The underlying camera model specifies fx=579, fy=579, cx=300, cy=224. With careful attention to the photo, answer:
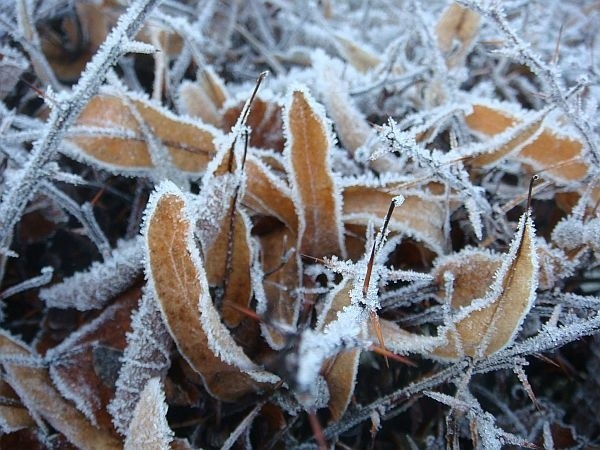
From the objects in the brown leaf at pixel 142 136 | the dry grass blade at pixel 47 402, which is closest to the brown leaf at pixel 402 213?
the brown leaf at pixel 142 136

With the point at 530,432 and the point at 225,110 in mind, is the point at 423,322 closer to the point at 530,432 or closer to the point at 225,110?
the point at 530,432

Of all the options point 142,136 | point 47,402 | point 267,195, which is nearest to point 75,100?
→ point 142,136

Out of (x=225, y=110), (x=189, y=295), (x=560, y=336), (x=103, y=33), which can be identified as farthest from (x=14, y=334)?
(x=560, y=336)

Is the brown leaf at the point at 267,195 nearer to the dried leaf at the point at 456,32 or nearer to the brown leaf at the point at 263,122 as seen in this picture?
the brown leaf at the point at 263,122

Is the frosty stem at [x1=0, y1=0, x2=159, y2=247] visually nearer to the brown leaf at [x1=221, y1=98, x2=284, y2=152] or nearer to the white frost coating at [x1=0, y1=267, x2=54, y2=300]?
the white frost coating at [x1=0, y1=267, x2=54, y2=300]

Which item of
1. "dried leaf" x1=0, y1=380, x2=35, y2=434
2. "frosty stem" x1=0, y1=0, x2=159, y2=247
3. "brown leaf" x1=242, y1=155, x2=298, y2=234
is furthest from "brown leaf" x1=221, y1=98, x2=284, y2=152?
"dried leaf" x1=0, y1=380, x2=35, y2=434
